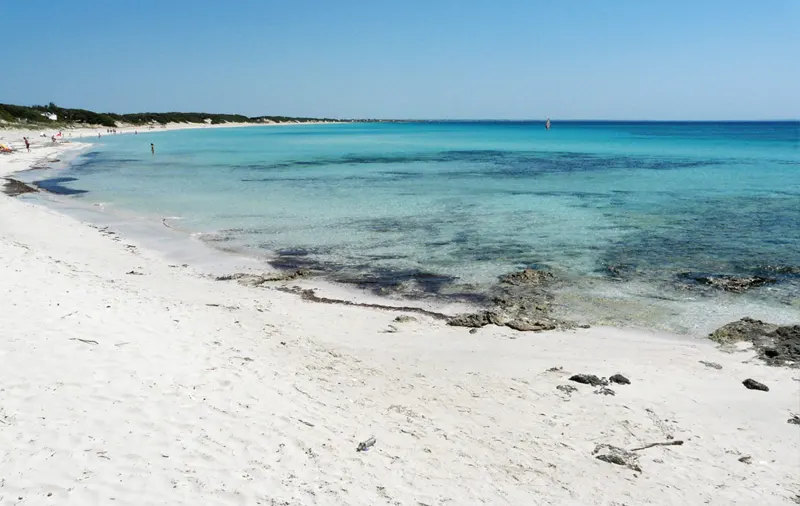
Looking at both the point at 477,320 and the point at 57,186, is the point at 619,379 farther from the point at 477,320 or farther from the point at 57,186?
the point at 57,186

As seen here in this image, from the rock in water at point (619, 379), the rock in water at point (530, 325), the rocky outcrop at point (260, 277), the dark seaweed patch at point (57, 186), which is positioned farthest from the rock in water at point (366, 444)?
the dark seaweed patch at point (57, 186)

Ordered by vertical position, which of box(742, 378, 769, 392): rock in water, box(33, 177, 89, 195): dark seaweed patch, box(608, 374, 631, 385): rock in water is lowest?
box(742, 378, 769, 392): rock in water

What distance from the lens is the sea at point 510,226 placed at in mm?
12453

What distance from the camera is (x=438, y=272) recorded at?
14.0 meters

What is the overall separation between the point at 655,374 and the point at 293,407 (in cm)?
539

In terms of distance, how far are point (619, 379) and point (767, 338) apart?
12.2ft

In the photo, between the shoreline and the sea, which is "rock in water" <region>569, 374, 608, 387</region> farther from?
the sea

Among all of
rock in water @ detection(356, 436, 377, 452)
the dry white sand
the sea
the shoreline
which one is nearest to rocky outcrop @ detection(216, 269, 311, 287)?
the shoreline

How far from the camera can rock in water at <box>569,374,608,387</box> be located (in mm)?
8062

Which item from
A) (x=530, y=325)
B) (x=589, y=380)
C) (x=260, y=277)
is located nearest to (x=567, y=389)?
(x=589, y=380)

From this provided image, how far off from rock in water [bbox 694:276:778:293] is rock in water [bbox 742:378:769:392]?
500 cm

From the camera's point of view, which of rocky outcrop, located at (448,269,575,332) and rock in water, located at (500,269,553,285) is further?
rock in water, located at (500,269,553,285)

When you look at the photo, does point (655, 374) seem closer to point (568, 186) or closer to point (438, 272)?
point (438, 272)

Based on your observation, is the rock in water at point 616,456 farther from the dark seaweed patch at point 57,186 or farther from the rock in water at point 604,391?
the dark seaweed patch at point 57,186
